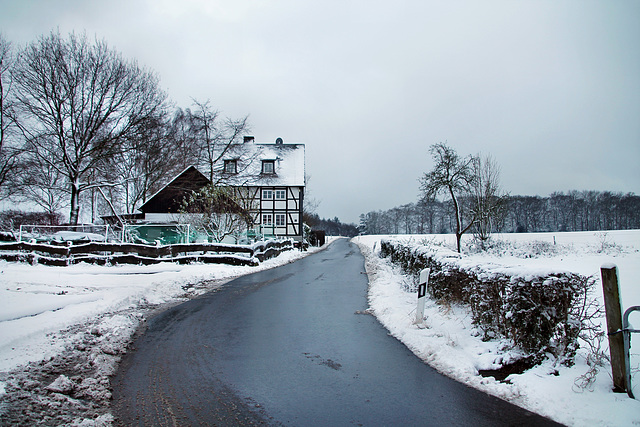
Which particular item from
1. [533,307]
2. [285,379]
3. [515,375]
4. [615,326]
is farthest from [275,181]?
[615,326]

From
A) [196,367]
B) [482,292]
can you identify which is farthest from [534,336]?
[196,367]

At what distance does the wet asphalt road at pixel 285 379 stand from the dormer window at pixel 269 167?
35.7 m

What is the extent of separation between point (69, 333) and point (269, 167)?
37.6 m

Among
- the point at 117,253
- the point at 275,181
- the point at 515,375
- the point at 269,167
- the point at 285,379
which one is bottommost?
the point at 285,379

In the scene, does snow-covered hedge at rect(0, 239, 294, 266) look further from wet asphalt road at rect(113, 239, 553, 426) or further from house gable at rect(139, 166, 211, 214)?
house gable at rect(139, 166, 211, 214)

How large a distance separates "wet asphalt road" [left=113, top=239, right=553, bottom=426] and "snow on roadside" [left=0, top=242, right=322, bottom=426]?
0.90 ft

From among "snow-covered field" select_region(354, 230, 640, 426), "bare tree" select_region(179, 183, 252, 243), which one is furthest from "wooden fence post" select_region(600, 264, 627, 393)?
"bare tree" select_region(179, 183, 252, 243)

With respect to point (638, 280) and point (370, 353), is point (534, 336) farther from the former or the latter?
point (638, 280)

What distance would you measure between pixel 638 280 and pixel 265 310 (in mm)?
8851

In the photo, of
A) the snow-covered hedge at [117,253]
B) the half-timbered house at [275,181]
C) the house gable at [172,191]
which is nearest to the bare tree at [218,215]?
the snow-covered hedge at [117,253]

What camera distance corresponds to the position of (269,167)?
4294 centimetres

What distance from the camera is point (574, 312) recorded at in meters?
4.34

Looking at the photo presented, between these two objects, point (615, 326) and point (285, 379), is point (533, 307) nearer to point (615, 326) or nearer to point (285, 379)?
point (615, 326)

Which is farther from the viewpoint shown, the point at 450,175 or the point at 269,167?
the point at 269,167
